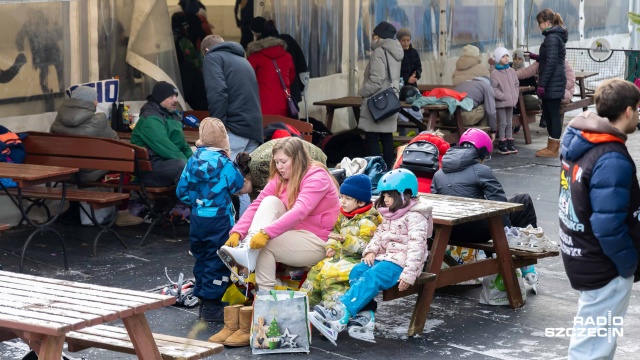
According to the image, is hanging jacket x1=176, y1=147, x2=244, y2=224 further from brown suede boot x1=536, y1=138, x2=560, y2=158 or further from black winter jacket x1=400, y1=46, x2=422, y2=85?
brown suede boot x1=536, y1=138, x2=560, y2=158

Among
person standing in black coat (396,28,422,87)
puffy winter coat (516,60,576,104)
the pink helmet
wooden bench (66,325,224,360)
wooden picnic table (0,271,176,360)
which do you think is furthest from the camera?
puffy winter coat (516,60,576,104)

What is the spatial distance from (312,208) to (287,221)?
20 cm

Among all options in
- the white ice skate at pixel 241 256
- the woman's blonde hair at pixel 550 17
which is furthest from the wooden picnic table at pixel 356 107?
the white ice skate at pixel 241 256

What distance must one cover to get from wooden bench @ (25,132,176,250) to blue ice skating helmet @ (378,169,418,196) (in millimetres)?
3030

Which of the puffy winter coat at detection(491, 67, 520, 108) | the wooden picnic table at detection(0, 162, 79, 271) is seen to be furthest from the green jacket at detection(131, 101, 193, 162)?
the puffy winter coat at detection(491, 67, 520, 108)

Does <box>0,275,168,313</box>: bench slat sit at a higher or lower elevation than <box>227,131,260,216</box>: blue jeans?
lower

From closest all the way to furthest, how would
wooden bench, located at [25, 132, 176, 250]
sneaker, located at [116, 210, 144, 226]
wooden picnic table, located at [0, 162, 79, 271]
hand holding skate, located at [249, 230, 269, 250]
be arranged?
1. hand holding skate, located at [249, 230, 269, 250]
2. wooden picnic table, located at [0, 162, 79, 271]
3. wooden bench, located at [25, 132, 176, 250]
4. sneaker, located at [116, 210, 144, 226]

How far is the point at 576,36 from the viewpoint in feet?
71.0

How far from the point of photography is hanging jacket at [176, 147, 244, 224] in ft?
22.7

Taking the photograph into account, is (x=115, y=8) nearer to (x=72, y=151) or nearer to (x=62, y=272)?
(x=72, y=151)

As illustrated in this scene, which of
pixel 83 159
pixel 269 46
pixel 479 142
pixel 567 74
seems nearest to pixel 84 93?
pixel 83 159

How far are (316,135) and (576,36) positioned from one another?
10.8 meters

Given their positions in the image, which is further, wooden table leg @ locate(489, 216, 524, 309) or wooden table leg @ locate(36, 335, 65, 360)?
wooden table leg @ locate(489, 216, 524, 309)

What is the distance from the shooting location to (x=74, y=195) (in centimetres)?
872
